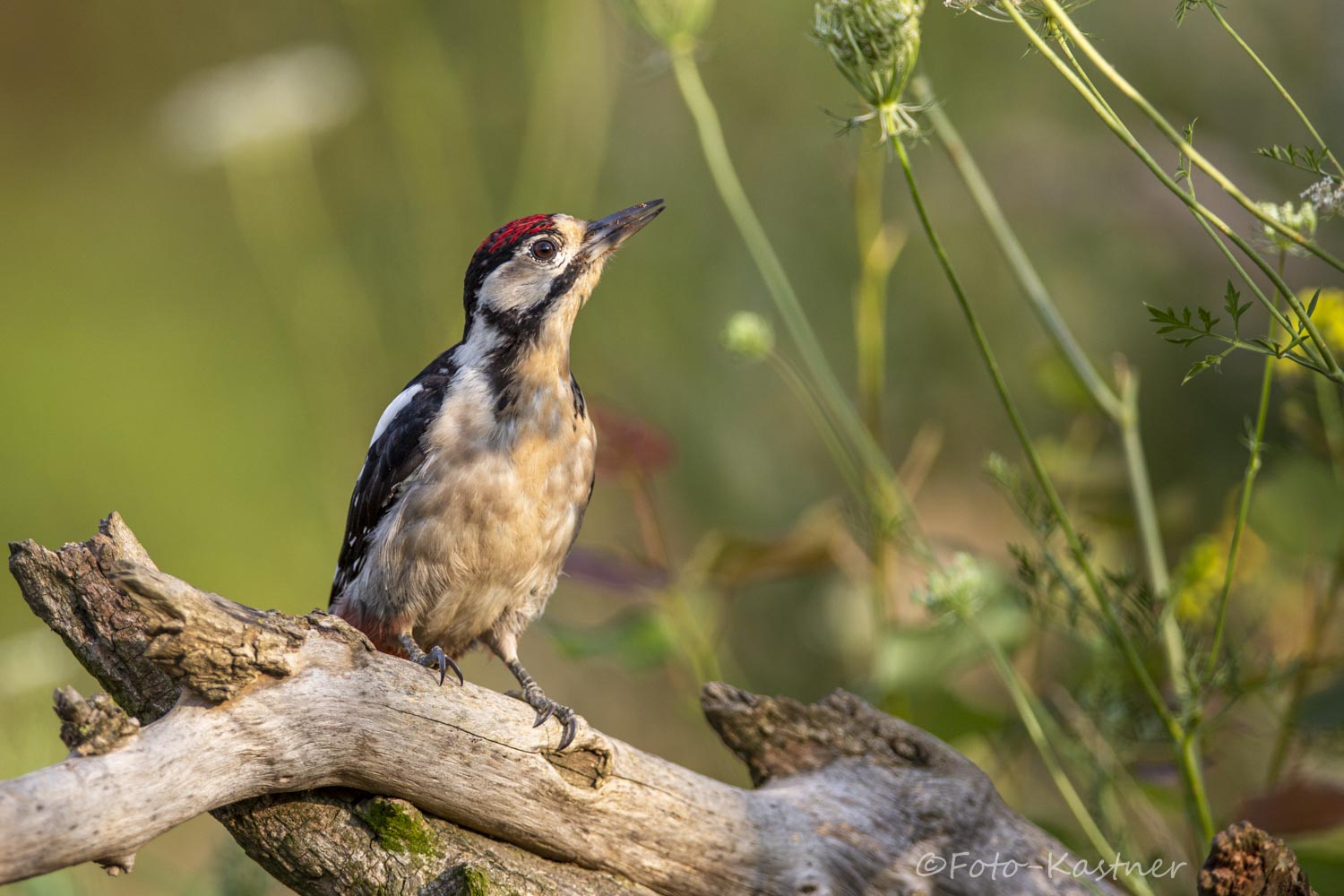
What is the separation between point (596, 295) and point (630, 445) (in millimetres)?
3671

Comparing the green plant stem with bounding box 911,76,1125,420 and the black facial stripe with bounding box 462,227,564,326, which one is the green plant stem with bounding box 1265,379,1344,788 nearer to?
the green plant stem with bounding box 911,76,1125,420

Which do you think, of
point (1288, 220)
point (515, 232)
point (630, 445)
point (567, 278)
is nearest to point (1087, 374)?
point (1288, 220)

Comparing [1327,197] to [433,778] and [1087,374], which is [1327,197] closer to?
[1087,374]

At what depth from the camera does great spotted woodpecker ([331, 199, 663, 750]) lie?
109 inches

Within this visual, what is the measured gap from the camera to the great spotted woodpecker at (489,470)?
2.78m

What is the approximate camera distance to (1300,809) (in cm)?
239

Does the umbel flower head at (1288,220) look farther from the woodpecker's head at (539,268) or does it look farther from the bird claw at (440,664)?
the bird claw at (440,664)

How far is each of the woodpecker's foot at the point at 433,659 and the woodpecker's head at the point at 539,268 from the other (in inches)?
29.8

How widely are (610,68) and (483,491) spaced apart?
3657 millimetres

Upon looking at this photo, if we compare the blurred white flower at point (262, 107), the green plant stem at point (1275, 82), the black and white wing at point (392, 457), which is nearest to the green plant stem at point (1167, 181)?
the green plant stem at point (1275, 82)

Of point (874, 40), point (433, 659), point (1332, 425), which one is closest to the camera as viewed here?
point (874, 40)

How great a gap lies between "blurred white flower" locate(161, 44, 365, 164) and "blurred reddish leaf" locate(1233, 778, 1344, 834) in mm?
3341

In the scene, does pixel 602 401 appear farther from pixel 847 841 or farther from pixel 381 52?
pixel 381 52

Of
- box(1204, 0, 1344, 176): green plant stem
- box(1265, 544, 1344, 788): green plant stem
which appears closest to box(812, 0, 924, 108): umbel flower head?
box(1204, 0, 1344, 176): green plant stem
